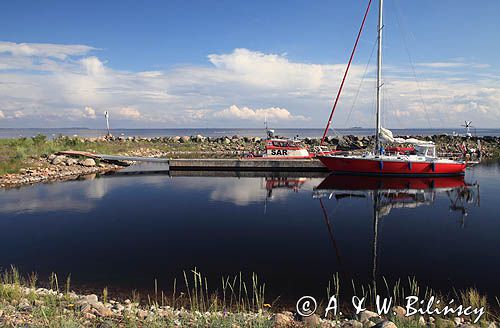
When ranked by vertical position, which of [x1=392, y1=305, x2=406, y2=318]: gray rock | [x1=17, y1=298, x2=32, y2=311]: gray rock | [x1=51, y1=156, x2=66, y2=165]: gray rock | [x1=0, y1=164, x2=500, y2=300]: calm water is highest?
[x1=51, y1=156, x2=66, y2=165]: gray rock

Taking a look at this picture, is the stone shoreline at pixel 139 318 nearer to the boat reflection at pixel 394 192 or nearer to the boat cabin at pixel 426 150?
the boat reflection at pixel 394 192

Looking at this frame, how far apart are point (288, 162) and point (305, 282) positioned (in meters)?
27.5

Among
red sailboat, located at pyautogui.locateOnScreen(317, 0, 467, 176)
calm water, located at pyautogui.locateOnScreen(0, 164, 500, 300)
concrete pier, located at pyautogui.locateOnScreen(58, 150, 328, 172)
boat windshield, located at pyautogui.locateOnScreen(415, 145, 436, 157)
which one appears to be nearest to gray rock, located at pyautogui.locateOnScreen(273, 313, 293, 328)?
calm water, located at pyautogui.locateOnScreen(0, 164, 500, 300)

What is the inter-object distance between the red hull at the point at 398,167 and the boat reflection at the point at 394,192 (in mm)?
595

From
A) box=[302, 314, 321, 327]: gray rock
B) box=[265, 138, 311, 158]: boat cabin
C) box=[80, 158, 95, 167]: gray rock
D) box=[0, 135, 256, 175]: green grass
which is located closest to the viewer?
box=[302, 314, 321, 327]: gray rock

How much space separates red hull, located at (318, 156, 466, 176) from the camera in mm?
30922

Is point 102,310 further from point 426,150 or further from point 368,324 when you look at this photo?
point 426,150

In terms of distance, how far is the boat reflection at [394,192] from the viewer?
21.1 meters

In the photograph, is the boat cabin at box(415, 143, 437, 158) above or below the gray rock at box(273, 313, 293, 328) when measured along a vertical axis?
above

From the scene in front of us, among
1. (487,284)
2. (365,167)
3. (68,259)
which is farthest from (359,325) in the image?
(365,167)

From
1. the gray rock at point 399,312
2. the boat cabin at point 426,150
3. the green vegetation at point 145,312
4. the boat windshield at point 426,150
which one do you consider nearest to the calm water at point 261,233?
the green vegetation at point 145,312

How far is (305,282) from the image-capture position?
10742mm

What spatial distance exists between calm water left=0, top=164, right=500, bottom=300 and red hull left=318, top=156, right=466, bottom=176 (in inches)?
115

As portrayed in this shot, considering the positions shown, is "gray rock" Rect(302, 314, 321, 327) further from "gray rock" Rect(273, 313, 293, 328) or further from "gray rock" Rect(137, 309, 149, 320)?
"gray rock" Rect(137, 309, 149, 320)
